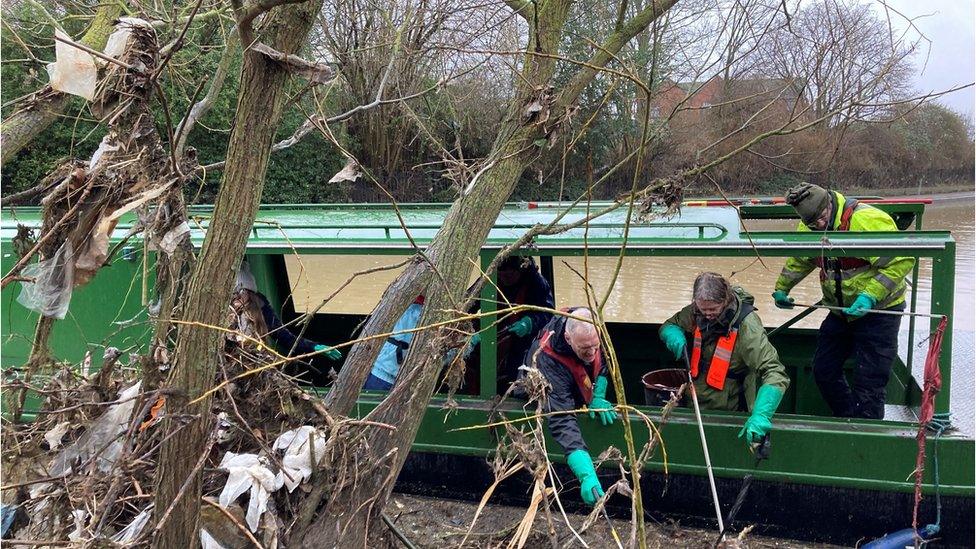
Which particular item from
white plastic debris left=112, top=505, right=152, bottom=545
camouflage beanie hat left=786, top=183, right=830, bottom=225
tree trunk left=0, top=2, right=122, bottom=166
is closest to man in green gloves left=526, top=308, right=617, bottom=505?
camouflage beanie hat left=786, top=183, right=830, bottom=225

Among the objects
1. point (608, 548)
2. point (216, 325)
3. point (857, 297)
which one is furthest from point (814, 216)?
point (216, 325)

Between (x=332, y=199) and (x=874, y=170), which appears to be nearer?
(x=332, y=199)

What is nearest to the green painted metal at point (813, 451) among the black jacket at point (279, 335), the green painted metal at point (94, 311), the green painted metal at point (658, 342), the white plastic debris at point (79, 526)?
the green painted metal at point (658, 342)

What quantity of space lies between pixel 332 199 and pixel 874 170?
17358 mm

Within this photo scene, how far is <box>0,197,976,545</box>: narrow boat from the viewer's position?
3922mm

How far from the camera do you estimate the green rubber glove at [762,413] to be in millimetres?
3965

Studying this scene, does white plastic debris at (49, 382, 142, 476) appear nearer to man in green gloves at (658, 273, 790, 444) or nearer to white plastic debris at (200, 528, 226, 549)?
white plastic debris at (200, 528, 226, 549)

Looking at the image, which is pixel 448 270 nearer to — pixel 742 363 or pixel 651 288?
pixel 742 363

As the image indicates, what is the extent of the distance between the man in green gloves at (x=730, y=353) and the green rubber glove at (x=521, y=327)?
994 millimetres

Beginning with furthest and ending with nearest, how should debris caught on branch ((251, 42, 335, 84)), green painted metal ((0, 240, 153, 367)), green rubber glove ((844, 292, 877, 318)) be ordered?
green painted metal ((0, 240, 153, 367)) < green rubber glove ((844, 292, 877, 318)) < debris caught on branch ((251, 42, 335, 84))

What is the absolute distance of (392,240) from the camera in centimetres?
470

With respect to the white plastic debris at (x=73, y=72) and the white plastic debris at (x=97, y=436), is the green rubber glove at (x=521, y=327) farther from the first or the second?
the white plastic debris at (x=73, y=72)

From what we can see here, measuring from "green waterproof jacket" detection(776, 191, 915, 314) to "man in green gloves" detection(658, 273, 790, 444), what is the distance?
568 mm

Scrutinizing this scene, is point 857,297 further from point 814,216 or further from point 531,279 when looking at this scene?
point 531,279
